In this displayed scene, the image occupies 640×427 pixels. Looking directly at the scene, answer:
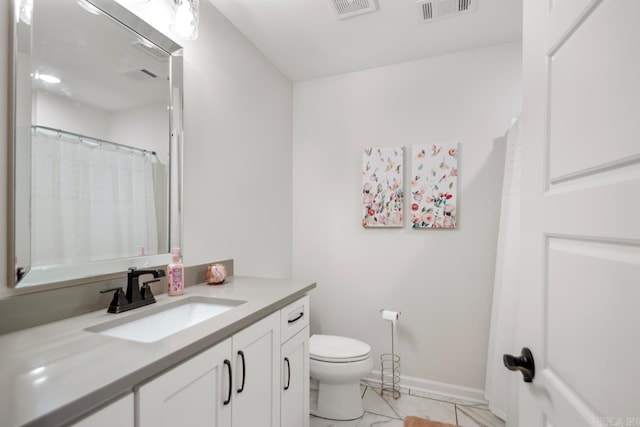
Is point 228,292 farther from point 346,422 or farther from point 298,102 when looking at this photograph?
point 298,102

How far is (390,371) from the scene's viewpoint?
2.52 metres

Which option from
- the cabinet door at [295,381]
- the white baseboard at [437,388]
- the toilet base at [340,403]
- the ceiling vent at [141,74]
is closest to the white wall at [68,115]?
the ceiling vent at [141,74]

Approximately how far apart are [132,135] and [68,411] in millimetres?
1130

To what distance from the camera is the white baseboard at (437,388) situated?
2.28m

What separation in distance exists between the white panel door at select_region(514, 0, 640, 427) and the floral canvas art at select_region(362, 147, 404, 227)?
1.59m

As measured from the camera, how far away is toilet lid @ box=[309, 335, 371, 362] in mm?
2020

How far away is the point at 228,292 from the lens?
1.52 m

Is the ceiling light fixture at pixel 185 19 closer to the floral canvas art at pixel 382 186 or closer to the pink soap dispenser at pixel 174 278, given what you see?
the pink soap dispenser at pixel 174 278

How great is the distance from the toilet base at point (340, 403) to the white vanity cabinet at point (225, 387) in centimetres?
77

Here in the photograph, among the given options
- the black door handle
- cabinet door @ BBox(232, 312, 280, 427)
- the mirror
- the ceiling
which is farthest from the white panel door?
the mirror

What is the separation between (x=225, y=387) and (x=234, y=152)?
4.67 ft

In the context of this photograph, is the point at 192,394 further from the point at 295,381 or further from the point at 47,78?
the point at 47,78

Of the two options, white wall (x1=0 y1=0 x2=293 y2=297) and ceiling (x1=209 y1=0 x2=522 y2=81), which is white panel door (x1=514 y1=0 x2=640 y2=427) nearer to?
ceiling (x1=209 y1=0 x2=522 y2=81)

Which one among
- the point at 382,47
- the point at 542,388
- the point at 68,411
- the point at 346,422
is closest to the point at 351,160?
the point at 382,47
